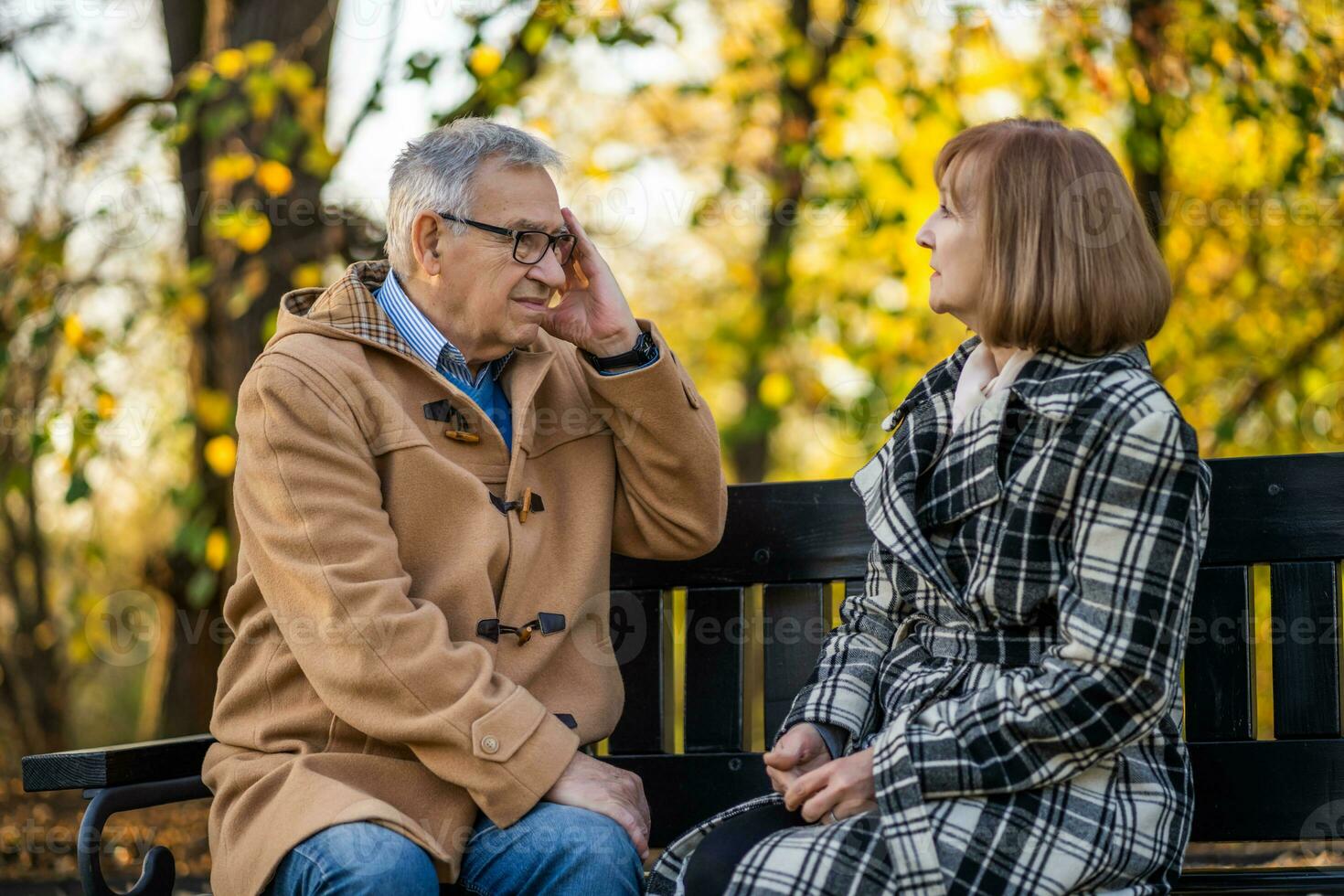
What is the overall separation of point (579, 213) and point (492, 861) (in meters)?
4.39

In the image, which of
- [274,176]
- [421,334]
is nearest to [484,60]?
[274,176]

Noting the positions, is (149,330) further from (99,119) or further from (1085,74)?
(1085,74)

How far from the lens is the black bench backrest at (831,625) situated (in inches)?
116

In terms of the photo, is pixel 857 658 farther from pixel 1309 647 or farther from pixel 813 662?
pixel 1309 647

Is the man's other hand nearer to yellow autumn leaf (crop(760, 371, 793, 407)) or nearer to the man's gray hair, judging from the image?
the man's gray hair

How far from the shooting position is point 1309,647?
2963mm

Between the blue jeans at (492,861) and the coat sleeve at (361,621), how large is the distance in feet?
0.21

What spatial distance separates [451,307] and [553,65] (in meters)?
3.53

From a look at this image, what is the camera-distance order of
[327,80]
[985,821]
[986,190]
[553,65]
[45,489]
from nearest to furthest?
1. [985,821]
2. [986,190]
3. [327,80]
4. [553,65]
5. [45,489]

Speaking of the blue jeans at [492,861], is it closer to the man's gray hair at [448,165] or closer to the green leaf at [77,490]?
the man's gray hair at [448,165]

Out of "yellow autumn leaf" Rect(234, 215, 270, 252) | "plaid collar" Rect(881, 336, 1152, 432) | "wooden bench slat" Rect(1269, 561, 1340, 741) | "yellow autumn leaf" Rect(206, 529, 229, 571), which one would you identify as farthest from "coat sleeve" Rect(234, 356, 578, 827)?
"yellow autumn leaf" Rect(206, 529, 229, 571)

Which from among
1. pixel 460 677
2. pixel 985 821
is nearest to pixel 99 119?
pixel 460 677

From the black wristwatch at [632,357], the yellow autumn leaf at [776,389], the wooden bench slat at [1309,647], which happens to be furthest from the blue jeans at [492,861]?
the yellow autumn leaf at [776,389]

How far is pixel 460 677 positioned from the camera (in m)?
2.62
